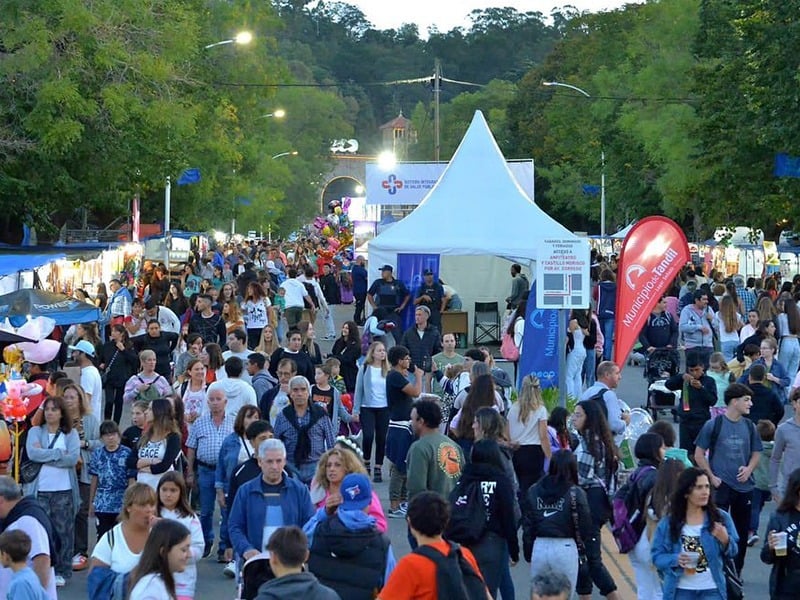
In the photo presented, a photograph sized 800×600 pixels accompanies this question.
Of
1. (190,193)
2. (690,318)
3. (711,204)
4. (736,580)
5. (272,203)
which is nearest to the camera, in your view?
(736,580)

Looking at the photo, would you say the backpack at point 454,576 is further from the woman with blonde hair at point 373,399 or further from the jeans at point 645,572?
the woman with blonde hair at point 373,399

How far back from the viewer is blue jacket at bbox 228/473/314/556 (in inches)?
332

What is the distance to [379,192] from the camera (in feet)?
114

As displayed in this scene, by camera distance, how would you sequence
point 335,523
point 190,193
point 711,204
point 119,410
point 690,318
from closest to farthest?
point 335,523 → point 119,410 → point 690,318 → point 711,204 → point 190,193

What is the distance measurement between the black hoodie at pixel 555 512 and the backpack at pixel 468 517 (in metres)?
0.30

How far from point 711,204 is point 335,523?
3375cm

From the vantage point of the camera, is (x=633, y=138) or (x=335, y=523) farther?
(x=633, y=138)

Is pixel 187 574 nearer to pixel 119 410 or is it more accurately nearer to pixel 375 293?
pixel 119 410

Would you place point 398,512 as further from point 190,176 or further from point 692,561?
point 190,176

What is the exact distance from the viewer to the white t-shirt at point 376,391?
47.0 feet

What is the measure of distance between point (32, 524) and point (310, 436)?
144 inches

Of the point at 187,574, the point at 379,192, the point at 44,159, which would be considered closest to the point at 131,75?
the point at 44,159

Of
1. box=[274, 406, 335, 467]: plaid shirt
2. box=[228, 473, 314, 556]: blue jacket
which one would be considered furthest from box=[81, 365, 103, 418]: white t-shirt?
box=[228, 473, 314, 556]: blue jacket

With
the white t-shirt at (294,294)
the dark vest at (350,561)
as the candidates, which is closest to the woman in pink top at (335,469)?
the dark vest at (350,561)
